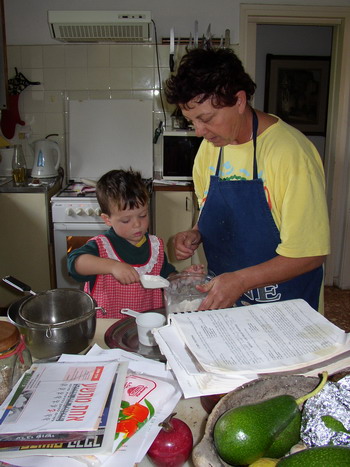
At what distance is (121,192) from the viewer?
151 cm

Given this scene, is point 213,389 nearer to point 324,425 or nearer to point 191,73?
point 324,425

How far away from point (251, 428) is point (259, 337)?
0.29m

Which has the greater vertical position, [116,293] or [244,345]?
[244,345]

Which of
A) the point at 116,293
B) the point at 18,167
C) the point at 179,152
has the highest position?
the point at 179,152

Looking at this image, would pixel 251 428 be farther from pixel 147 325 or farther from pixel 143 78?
pixel 143 78

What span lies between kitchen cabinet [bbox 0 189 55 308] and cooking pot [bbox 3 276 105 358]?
1.94 m

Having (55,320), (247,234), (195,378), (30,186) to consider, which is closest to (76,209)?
(30,186)

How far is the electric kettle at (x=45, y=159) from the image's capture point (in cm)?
323

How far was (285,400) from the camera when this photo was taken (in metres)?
0.62

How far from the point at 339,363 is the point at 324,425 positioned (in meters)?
0.23

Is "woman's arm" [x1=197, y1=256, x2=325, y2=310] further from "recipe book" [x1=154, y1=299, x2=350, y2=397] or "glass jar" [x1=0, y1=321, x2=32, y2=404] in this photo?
"glass jar" [x1=0, y1=321, x2=32, y2=404]

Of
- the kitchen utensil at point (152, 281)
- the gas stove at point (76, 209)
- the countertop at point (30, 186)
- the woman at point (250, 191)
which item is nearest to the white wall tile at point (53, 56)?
the countertop at point (30, 186)

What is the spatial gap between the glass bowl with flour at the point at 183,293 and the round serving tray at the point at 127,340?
0.35ft

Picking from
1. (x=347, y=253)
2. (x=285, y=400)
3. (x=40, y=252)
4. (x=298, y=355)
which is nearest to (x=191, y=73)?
(x=298, y=355)
